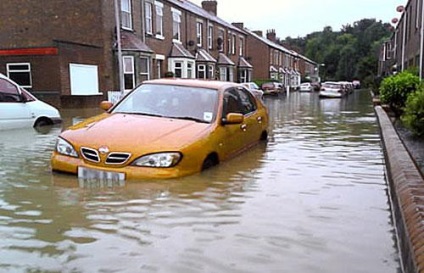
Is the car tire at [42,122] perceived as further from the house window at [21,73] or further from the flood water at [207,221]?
the house window at [21,73]

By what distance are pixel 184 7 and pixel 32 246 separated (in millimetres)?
29904

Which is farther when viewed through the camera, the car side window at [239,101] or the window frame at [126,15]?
the window frame at [126,15]

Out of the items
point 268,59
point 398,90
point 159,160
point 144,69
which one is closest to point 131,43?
point 144,69

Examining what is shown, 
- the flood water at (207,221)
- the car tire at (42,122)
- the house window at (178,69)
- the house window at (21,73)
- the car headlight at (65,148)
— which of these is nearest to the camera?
the flood water at (207,221)

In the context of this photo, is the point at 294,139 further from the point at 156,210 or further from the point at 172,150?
the point at 156,210

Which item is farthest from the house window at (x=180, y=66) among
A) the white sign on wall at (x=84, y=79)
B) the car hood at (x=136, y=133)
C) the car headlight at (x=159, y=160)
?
the car headlight at (x=159, y=160)

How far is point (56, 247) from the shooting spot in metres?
3.88

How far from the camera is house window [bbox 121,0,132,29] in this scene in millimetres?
24438

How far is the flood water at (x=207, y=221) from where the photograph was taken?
11.8 ft

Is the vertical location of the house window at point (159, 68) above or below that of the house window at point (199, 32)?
below

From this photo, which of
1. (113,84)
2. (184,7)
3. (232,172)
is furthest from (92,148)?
(184,7)

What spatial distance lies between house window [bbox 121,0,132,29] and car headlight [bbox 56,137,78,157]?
1928 cm

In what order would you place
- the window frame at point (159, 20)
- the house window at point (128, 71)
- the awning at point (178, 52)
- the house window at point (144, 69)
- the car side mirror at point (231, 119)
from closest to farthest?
the car side mirror at point (231, 119), the house window at point (128, 71), the house window at point (144, 69), the window frame at point (159, 20), the awning at point (178, 52)

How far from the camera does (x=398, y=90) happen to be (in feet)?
45.3
